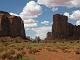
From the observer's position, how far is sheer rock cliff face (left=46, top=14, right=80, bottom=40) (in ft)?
545

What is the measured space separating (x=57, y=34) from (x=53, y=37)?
331cm

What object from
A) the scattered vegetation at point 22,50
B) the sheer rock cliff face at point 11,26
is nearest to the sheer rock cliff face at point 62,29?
the sheer rock cliff face at point 11,26

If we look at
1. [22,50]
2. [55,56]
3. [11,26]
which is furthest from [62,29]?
[55,56]

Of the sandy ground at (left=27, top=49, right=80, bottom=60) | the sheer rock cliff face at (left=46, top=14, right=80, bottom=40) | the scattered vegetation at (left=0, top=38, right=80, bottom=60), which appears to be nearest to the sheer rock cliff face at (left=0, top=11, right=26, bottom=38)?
the sheer rock cliff face at (left=46, top=14, right=80, bottom=40)

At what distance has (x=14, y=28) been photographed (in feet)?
480

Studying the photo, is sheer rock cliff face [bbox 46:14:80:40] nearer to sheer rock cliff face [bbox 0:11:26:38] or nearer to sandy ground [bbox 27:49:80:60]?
sheer rock cliff face [bbox 0:11:26:38]

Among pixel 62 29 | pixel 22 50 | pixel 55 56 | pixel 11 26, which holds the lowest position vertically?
pixel 55 56

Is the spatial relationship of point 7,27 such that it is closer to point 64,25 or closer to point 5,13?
point 5,13

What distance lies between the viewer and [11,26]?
146 metres

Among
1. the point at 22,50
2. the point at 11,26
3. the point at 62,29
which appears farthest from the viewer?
the point at 62,29

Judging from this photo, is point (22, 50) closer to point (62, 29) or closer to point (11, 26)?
point (11, 26)

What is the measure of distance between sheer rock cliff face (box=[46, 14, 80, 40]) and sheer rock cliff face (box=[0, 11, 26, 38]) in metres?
28.0

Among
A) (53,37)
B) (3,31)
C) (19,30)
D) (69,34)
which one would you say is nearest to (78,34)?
(69,34)

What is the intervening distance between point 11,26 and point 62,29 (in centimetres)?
4107
